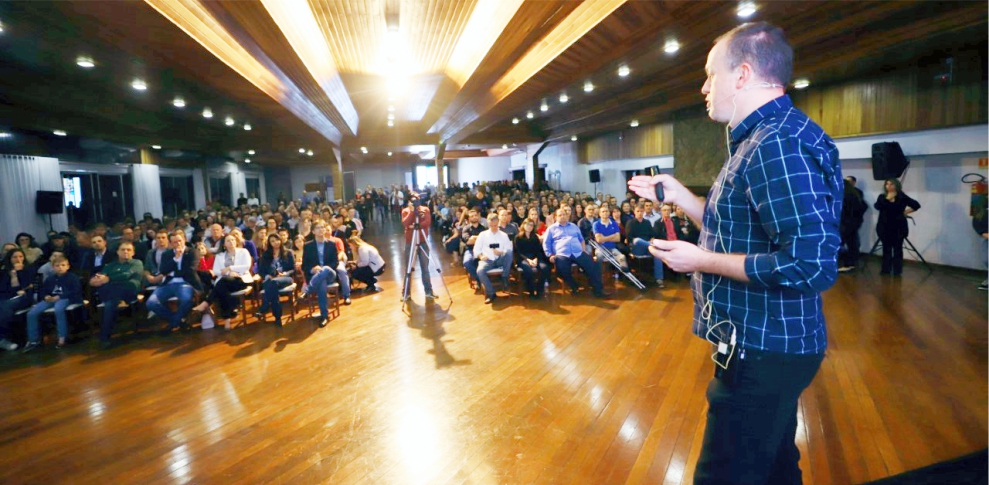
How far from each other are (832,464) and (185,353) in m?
4.98

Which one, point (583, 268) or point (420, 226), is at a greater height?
point (420, 226)

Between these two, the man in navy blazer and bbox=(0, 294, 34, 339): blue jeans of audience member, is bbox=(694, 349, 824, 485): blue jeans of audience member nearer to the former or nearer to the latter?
the man in navy blazer

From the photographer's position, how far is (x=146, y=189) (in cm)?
1345

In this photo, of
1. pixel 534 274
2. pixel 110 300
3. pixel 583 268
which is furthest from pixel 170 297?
pixel 583 268

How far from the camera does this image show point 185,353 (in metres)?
4.37

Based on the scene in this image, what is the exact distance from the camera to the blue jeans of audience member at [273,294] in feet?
16.8

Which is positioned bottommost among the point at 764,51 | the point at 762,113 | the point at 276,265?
the point at 276,265

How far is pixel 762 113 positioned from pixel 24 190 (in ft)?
40.4

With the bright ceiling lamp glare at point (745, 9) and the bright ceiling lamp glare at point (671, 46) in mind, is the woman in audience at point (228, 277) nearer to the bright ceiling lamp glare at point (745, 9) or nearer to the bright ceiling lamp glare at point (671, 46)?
the bright ceiling lamp glare at point (671, 46)

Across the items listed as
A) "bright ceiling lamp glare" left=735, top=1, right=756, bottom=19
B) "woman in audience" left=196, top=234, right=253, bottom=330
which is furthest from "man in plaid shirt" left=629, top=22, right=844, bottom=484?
"woman in audience" left=196, top=234, right=253, bottom=330

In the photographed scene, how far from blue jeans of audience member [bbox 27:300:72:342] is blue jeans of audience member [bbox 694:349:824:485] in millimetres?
→ 5996

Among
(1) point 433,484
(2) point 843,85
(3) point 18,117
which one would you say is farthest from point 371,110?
(1) point 433,484

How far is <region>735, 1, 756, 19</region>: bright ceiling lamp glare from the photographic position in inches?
164

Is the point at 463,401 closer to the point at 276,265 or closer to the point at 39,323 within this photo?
the point at 276,265
